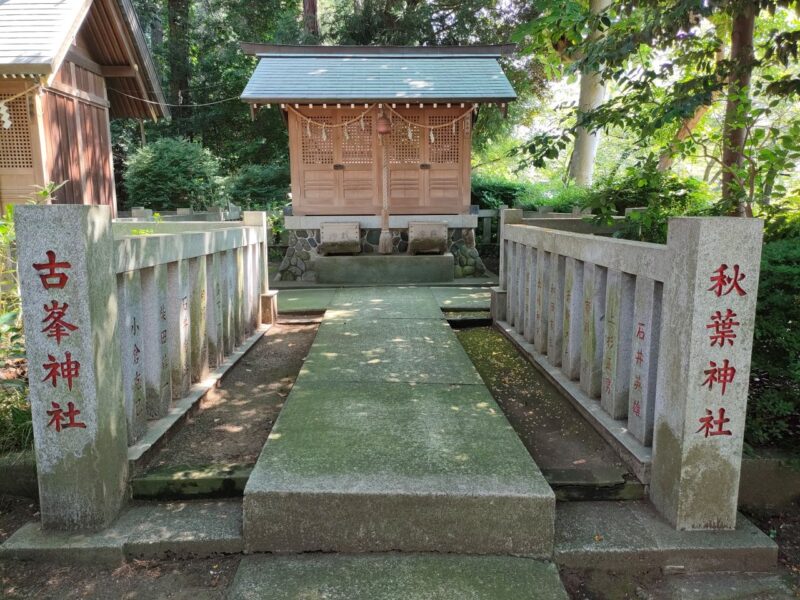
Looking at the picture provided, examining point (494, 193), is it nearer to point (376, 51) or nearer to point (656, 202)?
point (376, 51)

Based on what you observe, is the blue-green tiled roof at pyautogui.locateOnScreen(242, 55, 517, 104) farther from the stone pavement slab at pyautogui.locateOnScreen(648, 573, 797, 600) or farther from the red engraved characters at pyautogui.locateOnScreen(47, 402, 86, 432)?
the stone pavement slab at pyautogui.locateOnScreen(648, 573, 797, 600)

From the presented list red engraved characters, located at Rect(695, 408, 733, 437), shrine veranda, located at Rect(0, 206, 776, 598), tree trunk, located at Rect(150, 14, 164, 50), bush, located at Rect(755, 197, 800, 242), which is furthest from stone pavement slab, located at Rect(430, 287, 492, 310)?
tree trunk, located at Rect(150, 14, 164, 50)

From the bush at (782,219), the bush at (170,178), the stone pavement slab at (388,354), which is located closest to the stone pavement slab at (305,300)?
the stone pavement slab at (388,354)

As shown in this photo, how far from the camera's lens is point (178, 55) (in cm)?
2277

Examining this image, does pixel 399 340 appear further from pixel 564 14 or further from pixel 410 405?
pixel 564 14

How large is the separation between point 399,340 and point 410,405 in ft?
5.78

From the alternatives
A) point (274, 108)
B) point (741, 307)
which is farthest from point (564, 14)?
point (274, 108)

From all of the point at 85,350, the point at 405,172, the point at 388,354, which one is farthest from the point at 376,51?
the point at 85,350

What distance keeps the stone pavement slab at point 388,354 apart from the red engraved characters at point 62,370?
1.88 m

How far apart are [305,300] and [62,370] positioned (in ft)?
18.6

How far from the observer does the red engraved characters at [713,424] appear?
2.74m

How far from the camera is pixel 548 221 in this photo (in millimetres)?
6191

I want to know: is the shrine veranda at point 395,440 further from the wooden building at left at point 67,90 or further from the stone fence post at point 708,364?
the wooden building at left at point 67,90

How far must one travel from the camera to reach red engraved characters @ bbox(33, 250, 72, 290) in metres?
2.63
